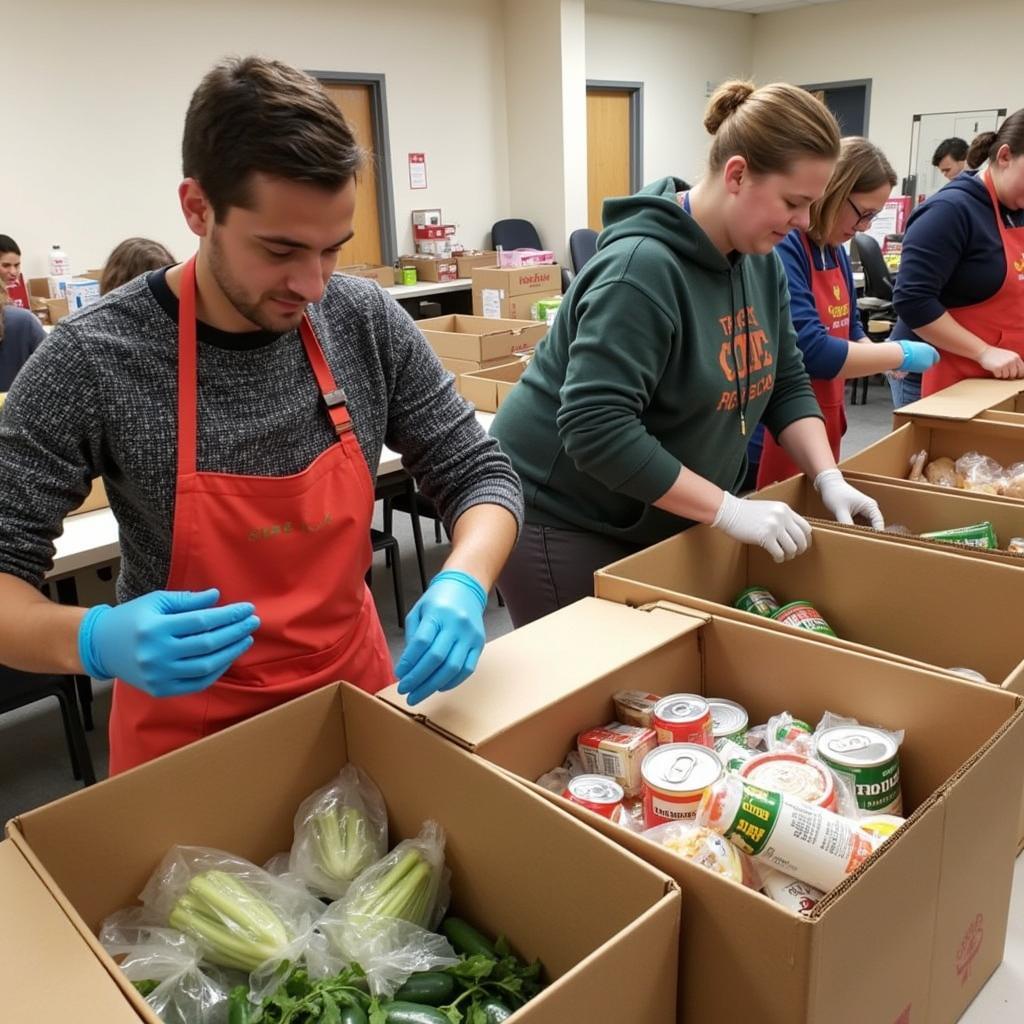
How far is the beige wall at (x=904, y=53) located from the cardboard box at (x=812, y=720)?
8.48 m

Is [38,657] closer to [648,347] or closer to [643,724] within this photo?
[643,724]

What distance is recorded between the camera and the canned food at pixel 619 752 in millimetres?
1040

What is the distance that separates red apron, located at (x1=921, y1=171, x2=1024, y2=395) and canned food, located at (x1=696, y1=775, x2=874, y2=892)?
1.95 metres

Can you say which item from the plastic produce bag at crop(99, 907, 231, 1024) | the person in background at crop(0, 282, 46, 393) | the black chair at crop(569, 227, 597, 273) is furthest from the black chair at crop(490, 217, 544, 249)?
the plastic produce bag at crop(99, 907, 231, 1024)

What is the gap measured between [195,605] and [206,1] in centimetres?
586

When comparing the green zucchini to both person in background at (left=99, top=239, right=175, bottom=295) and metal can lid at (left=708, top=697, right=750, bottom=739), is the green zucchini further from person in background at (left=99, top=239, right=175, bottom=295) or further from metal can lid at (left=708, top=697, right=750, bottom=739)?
person in background at (left=99, top=239, right=175, bottom=295)

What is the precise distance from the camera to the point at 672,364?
1428 millimetres

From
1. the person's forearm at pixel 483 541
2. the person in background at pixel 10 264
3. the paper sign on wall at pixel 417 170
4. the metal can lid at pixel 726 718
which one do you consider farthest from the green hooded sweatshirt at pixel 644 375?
the paper sign on wall at pixel 417 170

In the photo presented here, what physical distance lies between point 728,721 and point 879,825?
267 millimetres

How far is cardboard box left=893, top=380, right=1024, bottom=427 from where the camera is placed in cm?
203

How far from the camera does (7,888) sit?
2.55 ft

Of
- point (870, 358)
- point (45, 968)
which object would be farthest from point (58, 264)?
point (45, 968)

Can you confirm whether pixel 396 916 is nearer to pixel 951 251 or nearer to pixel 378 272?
pixel 951 251

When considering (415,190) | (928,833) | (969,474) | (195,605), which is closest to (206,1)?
(415,190)
